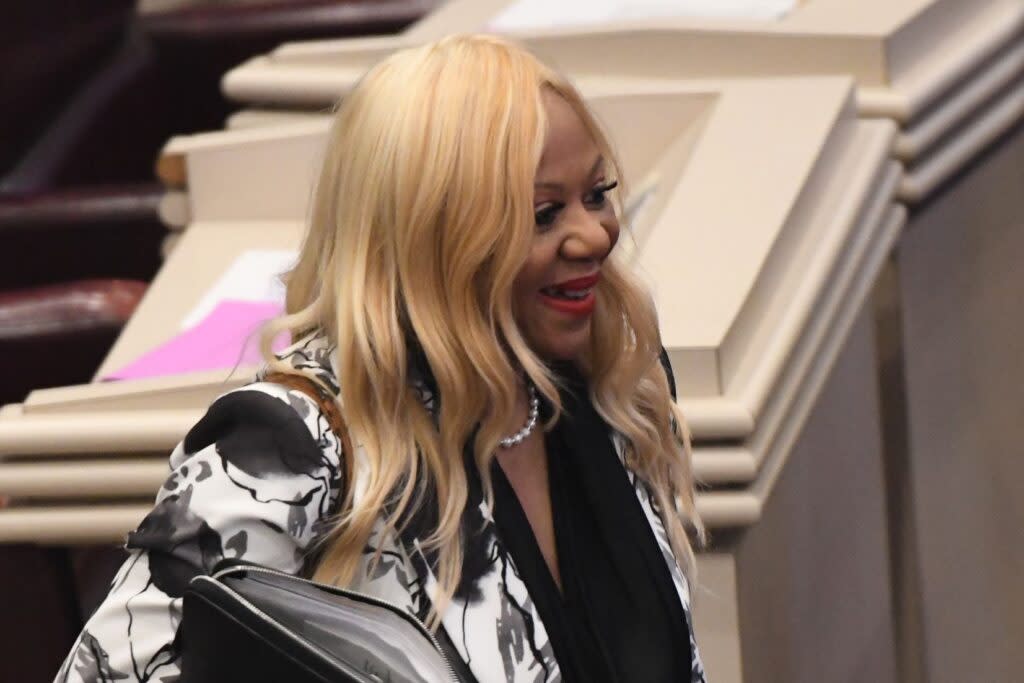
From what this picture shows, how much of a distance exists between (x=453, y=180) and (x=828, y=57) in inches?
42.2

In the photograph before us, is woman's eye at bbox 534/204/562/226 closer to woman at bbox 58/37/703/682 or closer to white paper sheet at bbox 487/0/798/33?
woman at bbox 58/37/703/682

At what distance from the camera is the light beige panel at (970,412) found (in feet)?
6.77

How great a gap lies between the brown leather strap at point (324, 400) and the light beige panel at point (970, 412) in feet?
3.59

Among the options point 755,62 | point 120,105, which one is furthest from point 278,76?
point 120,105

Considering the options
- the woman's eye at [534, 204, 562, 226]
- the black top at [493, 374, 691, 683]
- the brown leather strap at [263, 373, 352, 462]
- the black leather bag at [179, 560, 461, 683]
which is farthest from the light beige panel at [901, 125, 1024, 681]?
the black leather bag at [179, 560, 461, 683]

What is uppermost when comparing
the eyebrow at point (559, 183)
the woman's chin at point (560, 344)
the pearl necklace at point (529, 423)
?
the eyebrow at point (559, 183)

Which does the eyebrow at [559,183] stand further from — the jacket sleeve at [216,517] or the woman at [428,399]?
the jacket sleeve at [216,517]

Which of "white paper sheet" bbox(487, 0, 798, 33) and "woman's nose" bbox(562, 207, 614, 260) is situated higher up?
"woman's nose" bbox(562, 207, 614, 260)

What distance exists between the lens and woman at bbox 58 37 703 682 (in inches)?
38.8

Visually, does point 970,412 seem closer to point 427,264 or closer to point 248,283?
point 248,283

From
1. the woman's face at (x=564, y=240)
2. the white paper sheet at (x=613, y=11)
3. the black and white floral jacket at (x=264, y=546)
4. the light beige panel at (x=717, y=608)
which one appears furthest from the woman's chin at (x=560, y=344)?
the white paper sheet at (x=613, y=11)

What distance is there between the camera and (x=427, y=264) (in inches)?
41.3

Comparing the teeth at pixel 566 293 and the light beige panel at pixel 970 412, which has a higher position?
the teeth at pixel 566 293

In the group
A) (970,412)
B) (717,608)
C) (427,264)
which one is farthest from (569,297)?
(970,412)
